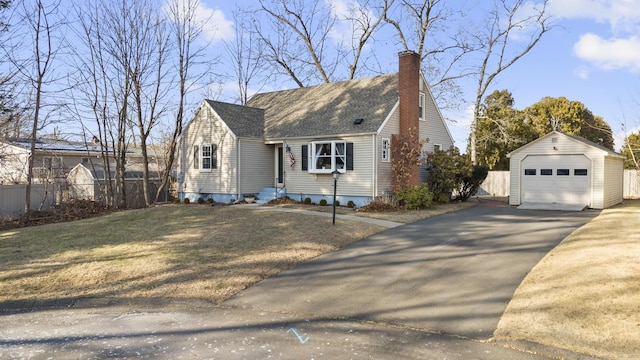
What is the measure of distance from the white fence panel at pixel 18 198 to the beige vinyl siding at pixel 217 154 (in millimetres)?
6320

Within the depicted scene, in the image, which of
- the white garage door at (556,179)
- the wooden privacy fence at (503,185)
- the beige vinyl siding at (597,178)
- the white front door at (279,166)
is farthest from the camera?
the wooden privacy fence at (503,185)

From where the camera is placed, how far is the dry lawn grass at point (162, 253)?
7.75 metres

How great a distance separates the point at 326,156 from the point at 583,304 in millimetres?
13912

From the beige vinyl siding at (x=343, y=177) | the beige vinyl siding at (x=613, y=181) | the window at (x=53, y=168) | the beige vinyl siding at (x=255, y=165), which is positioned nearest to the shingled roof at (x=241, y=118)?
the beige vinyl siding at (x=255, y=165)

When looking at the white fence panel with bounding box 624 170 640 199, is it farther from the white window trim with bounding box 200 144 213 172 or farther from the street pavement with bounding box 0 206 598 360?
the white window trim with bounding box 200 144 213 172

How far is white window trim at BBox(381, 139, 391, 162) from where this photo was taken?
18344 millimetres

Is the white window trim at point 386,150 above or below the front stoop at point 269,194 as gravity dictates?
above

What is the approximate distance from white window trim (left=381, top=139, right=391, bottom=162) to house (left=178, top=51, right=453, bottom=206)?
0.04 m

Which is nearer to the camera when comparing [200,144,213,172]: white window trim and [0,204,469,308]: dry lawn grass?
[0,204,469,308]: dry lawn grass

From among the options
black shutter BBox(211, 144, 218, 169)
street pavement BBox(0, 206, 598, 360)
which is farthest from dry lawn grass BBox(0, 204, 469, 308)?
black shutter BBox(211, 144, 218, 169)

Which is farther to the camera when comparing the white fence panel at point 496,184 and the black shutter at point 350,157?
the white fence panel at point 496,184

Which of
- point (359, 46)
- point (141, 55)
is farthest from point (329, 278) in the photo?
point (359, 46)

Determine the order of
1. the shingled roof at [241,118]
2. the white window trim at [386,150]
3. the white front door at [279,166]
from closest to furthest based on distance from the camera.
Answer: the white window trim at [386,150], the shingled roof at [241,118], the white front door at [279,166]

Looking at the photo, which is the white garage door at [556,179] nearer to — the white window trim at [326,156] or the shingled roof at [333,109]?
the shingled roof at [333,109]
